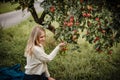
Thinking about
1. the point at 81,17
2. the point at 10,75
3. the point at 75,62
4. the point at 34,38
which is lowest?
the point at 75,62

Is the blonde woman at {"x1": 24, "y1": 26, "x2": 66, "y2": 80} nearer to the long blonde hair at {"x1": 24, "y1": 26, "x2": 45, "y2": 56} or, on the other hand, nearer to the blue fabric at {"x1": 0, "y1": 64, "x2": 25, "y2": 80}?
the long blonde hair at {"x1": 24, "y1": 26, "x2": 45, "y2": 56}

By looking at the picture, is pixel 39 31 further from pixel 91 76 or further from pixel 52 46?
pixel 52 46

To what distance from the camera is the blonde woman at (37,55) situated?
4074mm

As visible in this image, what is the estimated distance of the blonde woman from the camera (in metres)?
4.07

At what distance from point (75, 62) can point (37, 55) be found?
2.70m

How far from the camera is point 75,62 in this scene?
262 inches

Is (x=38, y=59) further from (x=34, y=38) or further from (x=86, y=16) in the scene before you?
(x=86, y=16)

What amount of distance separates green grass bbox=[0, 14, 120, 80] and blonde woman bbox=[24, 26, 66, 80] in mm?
1013

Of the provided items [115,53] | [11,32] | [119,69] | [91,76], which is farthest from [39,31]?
[11,32]

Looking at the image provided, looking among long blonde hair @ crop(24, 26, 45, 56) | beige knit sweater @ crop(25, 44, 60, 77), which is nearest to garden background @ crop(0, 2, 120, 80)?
beige knit sweater @ crop(25, 44, 60, 77)

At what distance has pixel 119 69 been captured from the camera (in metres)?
6.21

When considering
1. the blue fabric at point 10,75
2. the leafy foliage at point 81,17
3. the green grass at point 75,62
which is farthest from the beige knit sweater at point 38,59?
the blue fabric at point 10,75

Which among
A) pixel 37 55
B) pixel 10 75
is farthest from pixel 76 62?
pixel 37 55

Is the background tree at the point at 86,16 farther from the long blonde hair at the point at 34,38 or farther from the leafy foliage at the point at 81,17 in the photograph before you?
the long blonde hair at the point at 34,38
